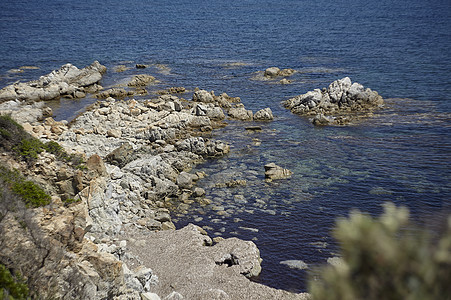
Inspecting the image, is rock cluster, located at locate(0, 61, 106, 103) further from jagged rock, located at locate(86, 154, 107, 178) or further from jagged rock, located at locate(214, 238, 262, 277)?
jagged rock, located at locate(214, 238, 262, 277)

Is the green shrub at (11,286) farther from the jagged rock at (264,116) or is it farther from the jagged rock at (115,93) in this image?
the jagged rock at (115,93)

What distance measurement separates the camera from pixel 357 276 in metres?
4.73

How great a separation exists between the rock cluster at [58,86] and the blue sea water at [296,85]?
2.73 meters

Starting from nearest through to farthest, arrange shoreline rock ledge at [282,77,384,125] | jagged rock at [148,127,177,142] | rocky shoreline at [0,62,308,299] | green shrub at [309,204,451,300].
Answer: green shrub at [309,204,451,300]
rocky shoreline at [0,62,308,299]
jagged rock at [148,127,177,142]
shoreline rock ledge at [282,77,384,125]

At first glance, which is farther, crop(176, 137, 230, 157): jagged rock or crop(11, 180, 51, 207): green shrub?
crop(176, 137, 230, 157): jagged rock

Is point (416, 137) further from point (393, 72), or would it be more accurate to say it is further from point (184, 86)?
point (184, 86)

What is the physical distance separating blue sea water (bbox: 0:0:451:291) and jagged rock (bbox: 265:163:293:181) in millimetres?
904

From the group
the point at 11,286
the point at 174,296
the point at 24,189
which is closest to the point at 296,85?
the point at 174,296

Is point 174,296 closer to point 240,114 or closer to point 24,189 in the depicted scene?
point 24,189

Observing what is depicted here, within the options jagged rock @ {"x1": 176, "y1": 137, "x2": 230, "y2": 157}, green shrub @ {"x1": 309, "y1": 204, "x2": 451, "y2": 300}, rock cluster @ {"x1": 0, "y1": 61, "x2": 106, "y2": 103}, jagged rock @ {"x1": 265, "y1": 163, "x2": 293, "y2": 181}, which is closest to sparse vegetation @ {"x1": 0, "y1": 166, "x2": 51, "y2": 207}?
green shrub @ {"x1": 309, "y1": 204, "x2": 451, "y2": 300}

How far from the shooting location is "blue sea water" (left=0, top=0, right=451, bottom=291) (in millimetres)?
22562

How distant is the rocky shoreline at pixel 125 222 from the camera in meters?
11.0

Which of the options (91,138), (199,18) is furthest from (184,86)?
(199,18)

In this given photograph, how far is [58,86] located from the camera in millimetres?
46781
